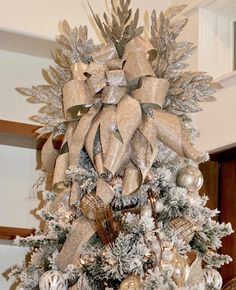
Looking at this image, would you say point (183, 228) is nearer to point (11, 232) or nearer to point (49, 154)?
point (49, 154)

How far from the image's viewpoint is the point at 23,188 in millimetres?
2482

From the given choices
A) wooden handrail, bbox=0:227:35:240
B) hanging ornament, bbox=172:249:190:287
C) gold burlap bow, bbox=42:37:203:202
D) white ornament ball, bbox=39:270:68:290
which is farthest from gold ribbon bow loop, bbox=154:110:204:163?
wooden handrail, bbox=0:227:35:240

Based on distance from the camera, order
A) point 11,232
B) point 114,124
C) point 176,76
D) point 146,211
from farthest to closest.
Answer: point 11,232 < point 176,76 < point 114,124 < point 146,211

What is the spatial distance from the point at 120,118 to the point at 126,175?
14cm

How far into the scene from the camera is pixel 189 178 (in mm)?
1630

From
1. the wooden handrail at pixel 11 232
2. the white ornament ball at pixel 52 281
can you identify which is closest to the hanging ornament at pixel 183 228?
the white ornament ball at pixel 52 281

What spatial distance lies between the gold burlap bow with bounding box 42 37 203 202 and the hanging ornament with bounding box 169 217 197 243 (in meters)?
0.13

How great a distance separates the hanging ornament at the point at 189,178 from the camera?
163cm

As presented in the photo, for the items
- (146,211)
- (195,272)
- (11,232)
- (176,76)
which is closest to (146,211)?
(146,211)

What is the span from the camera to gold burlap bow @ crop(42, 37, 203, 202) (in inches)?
63.2

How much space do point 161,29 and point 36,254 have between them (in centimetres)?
69

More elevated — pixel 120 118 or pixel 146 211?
pixel 120 118

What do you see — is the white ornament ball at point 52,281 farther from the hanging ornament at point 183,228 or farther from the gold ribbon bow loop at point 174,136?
the gold ribbon bow loop at point 174,136

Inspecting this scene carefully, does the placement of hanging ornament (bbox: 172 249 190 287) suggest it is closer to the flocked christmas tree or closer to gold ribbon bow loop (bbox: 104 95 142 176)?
the flocked christmas tree
